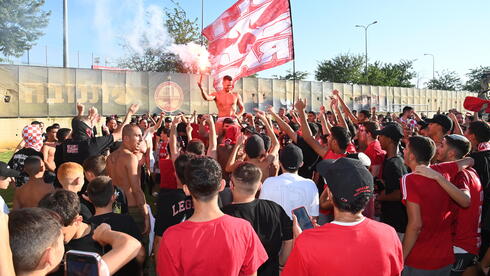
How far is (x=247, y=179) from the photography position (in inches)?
121

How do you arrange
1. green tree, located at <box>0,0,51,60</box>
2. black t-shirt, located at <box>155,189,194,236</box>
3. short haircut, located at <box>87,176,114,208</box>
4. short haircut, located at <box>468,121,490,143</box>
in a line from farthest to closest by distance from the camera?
green tree, located at <box>0,0,51,60</box>, short haircut, located at <box>468,121,490,143</box>, black t-shirt, located at <box>155,189,194,236</box>, short haircut, located at <box>87,176,114,208</box>

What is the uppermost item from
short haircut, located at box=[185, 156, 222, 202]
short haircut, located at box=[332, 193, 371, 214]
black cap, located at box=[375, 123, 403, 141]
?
black cap, located at box=[375, 123, 403, 141]

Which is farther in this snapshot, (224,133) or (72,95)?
(72,95)

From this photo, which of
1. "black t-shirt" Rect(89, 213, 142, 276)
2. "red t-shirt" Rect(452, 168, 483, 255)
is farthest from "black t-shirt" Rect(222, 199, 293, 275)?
"red t-shirt" Rect(452, 168, 483, 255)

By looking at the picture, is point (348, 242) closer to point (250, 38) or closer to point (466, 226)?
point (466, 226)

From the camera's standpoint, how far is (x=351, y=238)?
2.16 meters

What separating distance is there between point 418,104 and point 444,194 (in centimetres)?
4310

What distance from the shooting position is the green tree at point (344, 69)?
6144 cm

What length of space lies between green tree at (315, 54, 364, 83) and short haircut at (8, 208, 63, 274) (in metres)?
61.9

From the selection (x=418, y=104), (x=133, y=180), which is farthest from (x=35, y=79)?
(x=418, y=104)

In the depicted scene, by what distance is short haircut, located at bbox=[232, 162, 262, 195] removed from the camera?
10.0 feet

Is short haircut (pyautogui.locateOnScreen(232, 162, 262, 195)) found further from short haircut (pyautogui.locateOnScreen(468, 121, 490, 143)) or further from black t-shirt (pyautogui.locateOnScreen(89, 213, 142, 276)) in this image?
Answer: short haircut (pyautogui.locateOnScreen(468, 121, 490, 143))

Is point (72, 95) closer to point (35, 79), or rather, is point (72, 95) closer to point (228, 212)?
point (35, 79)

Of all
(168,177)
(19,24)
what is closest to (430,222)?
(168,177)
